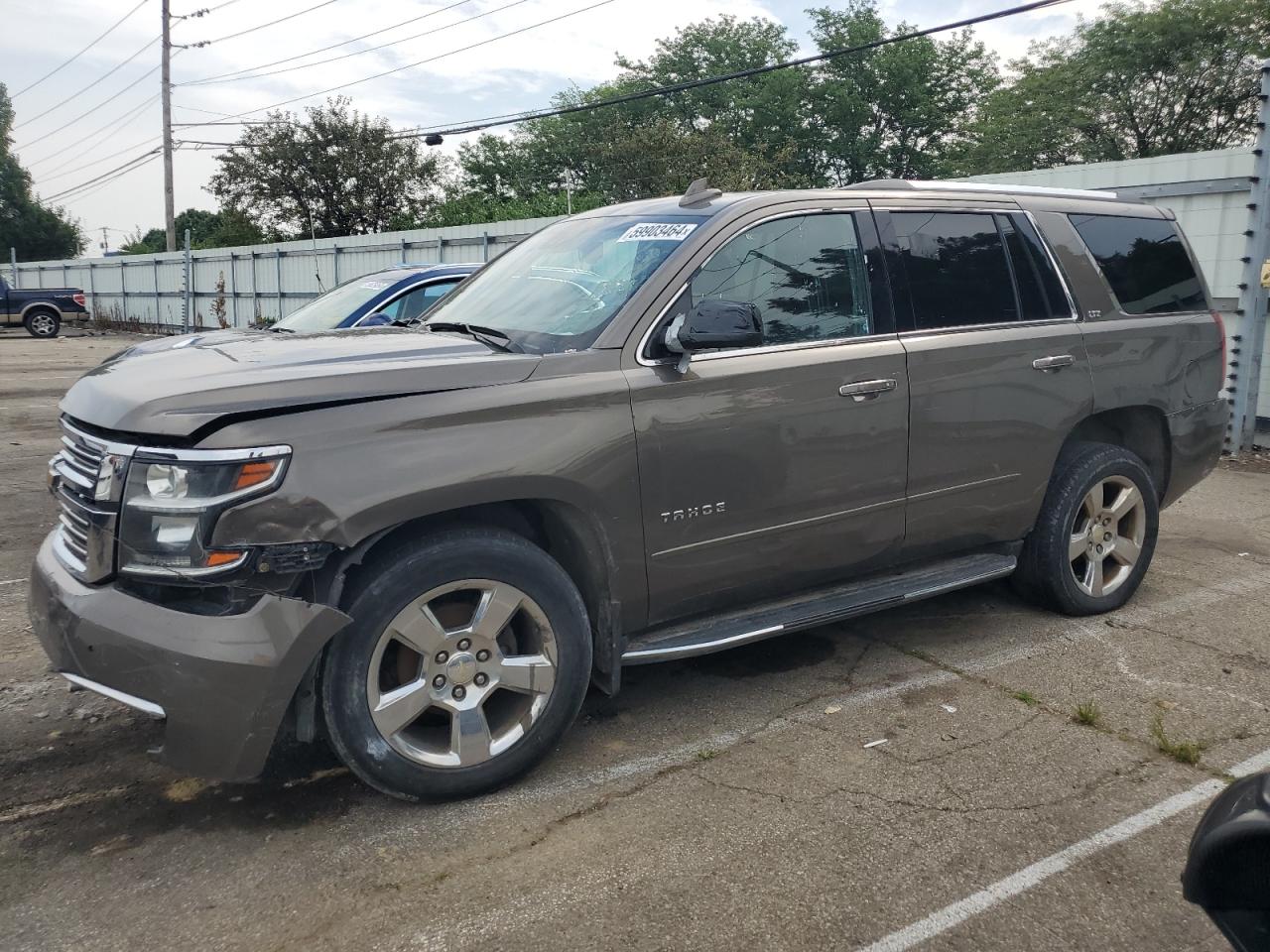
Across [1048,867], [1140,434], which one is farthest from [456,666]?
[1140,434]

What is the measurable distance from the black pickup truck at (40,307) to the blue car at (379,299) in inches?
928

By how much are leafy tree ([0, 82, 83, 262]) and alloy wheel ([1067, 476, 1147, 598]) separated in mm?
69107

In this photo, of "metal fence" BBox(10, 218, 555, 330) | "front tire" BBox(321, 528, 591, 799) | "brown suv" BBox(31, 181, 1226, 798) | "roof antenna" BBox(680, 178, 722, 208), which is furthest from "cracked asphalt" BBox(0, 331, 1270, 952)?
"metal fence" BBox(10, 218, 555, 330)

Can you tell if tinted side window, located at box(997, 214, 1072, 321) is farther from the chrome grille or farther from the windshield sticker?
the chrome grille

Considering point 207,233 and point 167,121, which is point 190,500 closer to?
point 167,121

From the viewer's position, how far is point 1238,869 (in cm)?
172

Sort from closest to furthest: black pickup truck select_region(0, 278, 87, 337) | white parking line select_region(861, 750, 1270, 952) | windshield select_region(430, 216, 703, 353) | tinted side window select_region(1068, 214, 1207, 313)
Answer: white parking line select_region(861, 750, 1270, 952), windshield select_region(430, 216, 703, 353), tinted side window select_region(1068, 214, 1207, 313), black pickup truck select_region(0, 278, 87, 337)

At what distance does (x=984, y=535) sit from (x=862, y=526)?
808 millimetres

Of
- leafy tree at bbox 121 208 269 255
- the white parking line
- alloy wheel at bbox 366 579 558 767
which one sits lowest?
the white parking line

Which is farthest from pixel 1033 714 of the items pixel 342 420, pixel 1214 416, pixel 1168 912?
pixel 342 420

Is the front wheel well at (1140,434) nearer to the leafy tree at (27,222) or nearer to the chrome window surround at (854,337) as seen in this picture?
the chrome window surround at (854,337)

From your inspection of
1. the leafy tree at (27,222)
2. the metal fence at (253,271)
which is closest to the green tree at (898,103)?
the metal fence at (253,271)

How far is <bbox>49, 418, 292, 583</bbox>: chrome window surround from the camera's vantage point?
2852 millimetres

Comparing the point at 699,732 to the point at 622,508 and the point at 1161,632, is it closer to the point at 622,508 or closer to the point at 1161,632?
the point at 622,508
